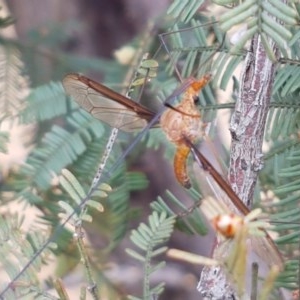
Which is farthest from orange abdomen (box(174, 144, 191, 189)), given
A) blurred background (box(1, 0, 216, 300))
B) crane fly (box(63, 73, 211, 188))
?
blurred background (box(1, 0, 216, 300))

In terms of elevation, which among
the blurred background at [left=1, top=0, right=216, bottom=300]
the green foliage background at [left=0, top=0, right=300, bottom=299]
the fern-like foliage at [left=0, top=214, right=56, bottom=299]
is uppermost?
the blurred background at [left=1, top=0, right=216, bottom=300]

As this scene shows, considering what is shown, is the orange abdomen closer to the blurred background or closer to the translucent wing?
the translucent wing

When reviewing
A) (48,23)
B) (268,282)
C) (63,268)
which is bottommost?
(268,282)

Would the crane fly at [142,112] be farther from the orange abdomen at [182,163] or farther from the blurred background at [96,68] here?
the blurred background at [96,68]

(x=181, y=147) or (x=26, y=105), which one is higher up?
(x=26, y=105)

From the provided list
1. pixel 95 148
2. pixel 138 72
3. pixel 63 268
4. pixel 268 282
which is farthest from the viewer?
pixel 63 268

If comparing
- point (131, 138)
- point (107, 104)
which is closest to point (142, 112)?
point (107, 104)

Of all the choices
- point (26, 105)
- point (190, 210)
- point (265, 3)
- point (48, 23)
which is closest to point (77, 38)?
point (48, 23)

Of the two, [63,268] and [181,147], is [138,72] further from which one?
[63,268]
